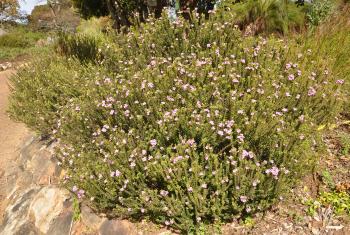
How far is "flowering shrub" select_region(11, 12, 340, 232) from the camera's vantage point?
10.2 feet

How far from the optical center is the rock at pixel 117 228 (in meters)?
3.55

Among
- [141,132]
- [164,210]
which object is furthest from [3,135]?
[164,210]

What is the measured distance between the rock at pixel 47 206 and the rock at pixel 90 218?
465 millimetres

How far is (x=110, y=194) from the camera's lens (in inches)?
133

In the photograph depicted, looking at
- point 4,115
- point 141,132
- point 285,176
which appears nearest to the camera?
point 285,176

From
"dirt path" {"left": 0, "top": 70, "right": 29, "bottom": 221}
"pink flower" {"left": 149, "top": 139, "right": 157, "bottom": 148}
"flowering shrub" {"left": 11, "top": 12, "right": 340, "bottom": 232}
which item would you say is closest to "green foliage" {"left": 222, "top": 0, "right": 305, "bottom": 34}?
"flowering shrub" {"left": 11, "top": 12, "right": 340, "bottom": 232}

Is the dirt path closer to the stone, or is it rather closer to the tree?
the stone

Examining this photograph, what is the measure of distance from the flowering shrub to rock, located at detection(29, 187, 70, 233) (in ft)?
2.45

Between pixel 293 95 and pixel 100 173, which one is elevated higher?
pixel 293 95

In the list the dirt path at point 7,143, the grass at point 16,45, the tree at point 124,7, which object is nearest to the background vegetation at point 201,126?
the dirt path at point 7,143

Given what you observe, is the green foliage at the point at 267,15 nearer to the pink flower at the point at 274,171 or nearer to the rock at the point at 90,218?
the pink flower at the point at 274,171

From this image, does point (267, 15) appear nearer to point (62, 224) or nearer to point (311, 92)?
point (311, 92)

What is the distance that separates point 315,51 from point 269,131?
95.0 inches

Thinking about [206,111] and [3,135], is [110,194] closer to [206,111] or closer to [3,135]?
[206,111]
